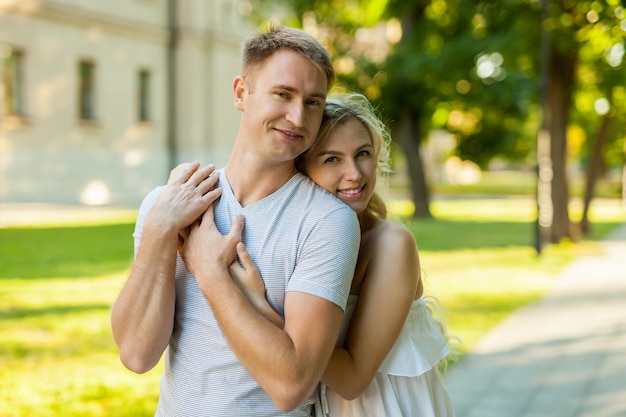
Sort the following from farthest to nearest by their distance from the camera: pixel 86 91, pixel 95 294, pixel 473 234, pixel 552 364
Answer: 1. pixel 86 91
2. pixel 473 234
3. pixel 95 294
4. pixel 552 364

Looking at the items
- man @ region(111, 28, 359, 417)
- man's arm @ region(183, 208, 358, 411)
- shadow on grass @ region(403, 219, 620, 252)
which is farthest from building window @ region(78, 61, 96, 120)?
man's arm @ region(183, 208, 358, 411)

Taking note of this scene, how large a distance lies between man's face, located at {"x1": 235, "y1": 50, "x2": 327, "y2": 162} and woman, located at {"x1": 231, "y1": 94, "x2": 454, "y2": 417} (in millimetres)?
188

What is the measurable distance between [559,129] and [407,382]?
16.2 m

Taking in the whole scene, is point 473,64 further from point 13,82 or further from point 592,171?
point 13,82

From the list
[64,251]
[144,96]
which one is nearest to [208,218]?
[64,251]

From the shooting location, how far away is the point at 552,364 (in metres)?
7.43

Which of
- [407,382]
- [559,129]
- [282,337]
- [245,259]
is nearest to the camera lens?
[282,337]

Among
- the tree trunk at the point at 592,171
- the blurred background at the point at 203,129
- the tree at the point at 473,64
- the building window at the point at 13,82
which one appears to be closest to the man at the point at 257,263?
the blurred background at the point at 203,129

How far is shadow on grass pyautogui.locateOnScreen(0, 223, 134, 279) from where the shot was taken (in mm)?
12242

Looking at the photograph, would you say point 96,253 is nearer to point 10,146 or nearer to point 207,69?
point 10,146

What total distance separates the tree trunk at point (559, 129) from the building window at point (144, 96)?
1655cm

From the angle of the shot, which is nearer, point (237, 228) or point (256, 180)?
point (237, 228)

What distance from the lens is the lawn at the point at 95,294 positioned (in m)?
6.14

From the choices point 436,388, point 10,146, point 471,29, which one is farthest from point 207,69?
point 436,388
